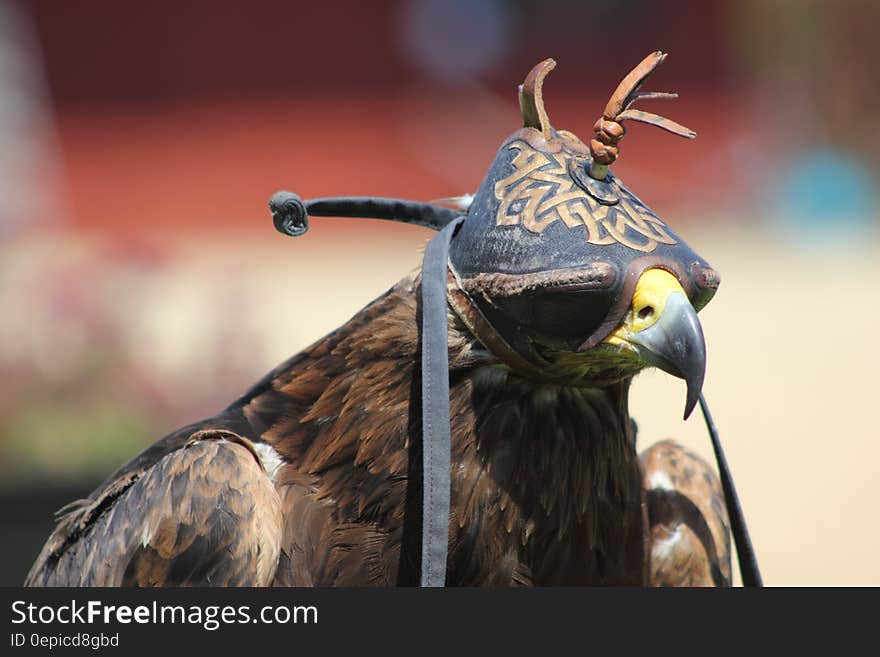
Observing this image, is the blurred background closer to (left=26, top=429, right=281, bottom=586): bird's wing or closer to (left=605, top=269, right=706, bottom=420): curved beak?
(left=26, top=429, right=281, bottom=586): bird's wing

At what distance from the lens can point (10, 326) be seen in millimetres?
5047

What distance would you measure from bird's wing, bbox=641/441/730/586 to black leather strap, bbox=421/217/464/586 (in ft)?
2.38

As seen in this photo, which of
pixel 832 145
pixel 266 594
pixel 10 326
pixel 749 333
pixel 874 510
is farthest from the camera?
pixel 832 145

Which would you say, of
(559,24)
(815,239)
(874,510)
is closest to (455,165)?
(559,24)

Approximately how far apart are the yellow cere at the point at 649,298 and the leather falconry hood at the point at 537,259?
0.04 feet

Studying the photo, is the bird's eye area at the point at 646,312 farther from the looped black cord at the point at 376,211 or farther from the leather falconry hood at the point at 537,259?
the looped black cord at the point at 376,211

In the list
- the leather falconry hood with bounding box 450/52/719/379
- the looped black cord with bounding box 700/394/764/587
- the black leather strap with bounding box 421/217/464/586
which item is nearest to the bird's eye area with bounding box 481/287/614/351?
the leather falconry hood with bounding box 450/52/719/379

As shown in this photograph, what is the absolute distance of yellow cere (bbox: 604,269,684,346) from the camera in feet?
5.81

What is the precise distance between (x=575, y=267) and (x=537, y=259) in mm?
74

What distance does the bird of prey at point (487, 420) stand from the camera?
1.83 metres

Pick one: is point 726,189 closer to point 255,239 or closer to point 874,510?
point 255,239

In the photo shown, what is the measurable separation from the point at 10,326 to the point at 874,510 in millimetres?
4165

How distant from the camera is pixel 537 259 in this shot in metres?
1.85

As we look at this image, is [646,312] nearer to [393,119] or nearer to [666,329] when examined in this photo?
[666,329]
